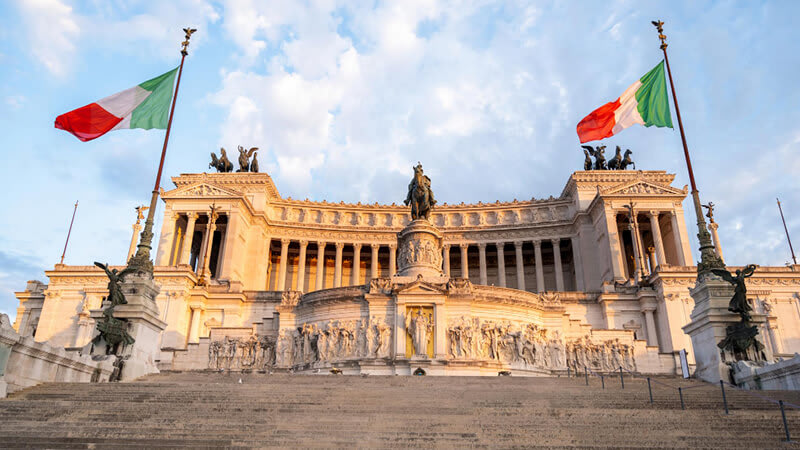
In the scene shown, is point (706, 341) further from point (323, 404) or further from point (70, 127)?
point (70, 127)

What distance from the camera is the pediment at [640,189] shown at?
54.2 metres

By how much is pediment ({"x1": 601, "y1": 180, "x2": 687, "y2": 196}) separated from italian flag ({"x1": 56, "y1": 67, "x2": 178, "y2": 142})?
140ft

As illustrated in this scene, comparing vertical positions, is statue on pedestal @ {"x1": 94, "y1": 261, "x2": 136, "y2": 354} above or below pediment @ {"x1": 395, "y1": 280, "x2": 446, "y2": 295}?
below

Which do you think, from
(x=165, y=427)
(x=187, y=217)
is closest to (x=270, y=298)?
(x=187, y=217)

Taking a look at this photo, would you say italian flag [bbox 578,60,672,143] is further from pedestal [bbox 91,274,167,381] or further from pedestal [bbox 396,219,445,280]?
pedestal [bbox 91,274,167,381]

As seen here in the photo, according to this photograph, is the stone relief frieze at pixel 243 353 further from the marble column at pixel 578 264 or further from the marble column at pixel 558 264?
the marble column at pixel 558 264

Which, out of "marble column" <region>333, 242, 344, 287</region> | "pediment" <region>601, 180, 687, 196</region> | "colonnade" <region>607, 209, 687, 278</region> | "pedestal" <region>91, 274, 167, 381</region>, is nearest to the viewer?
"pedestal" <region>91, 274, 167, 381</region>

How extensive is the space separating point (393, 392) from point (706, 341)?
35.9 ft

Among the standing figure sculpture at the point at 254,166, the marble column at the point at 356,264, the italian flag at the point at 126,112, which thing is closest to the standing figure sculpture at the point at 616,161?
the marble column at the point at 356,264

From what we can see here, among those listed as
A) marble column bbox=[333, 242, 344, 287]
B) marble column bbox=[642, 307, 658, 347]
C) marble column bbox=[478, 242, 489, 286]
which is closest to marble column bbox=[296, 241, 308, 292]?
marble column bbox=[333, 242, 344, 287]

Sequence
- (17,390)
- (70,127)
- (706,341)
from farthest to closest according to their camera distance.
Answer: (70,127), (706,341), (17,390)

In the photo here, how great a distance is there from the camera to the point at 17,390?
45.6 feet

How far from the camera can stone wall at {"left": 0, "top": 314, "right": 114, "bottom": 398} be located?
44.9 ft

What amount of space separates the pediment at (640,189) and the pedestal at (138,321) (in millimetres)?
45256
